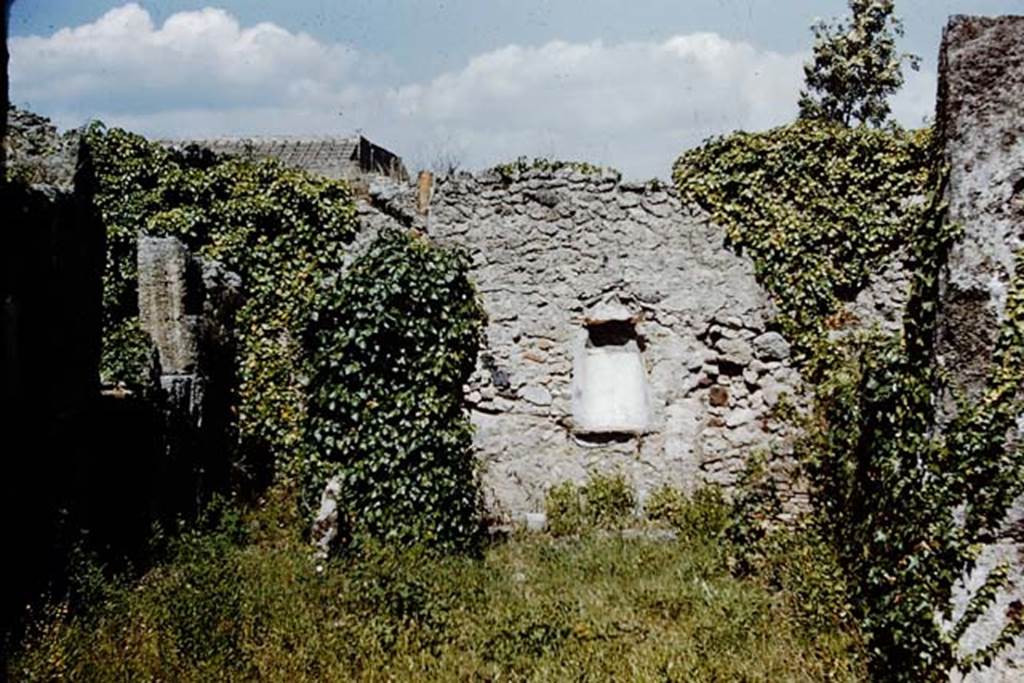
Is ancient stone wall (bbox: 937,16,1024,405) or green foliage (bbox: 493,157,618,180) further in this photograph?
green foliage (bbox: 493,157,618,180)

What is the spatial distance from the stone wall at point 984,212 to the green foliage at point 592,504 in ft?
18.7

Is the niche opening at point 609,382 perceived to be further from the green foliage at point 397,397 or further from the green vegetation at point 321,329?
the green foliage at point 397,397

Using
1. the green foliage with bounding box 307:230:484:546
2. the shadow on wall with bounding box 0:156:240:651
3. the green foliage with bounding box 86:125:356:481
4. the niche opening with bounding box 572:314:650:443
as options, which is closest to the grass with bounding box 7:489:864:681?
the shadow on wall with bounding box 0:156:240:651

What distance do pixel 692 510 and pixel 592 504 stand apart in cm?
106

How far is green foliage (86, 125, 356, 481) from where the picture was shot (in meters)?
9.83

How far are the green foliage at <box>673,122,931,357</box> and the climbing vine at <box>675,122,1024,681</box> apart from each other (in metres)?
0.01

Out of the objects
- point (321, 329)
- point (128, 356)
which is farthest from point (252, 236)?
point (128, 356)

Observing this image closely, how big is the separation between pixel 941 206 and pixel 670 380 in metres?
5.82

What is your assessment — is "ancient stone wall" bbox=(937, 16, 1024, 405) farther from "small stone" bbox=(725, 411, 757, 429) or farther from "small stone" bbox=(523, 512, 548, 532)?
"small stone" bbox=(523, 512, 548, 532)

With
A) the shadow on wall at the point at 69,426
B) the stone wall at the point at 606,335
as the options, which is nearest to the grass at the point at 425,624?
the shadow on wall at the point at 69,426

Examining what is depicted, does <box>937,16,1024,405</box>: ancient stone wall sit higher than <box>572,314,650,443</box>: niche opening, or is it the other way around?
<box>937,16,1024,405</box>: ancient stone wall

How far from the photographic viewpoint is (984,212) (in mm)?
3727

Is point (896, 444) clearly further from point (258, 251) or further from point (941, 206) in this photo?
point (258, 251)

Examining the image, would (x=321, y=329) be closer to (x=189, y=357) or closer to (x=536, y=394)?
(x=189, y=357)
